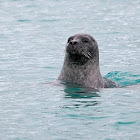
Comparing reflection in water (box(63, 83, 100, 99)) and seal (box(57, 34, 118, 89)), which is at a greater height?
seal (box(57, 34, 118, 89))

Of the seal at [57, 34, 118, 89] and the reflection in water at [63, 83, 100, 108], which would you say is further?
the seal at [57, 34, 118, 89]

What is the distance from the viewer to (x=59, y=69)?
54.5ft

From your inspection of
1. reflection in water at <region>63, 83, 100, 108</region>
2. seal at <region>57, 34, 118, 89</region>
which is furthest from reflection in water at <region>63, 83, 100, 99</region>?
seal at <region>57, 34, 118, 89</region>

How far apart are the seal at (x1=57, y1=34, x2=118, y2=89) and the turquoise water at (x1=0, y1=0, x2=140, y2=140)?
0.51m

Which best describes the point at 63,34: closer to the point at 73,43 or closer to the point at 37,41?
the point at 37,41

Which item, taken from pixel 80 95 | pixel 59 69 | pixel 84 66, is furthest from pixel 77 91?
pixel 59 69

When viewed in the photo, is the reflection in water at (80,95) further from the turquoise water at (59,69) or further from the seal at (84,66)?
the seal at (84,66)

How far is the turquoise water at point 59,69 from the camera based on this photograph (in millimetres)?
9453

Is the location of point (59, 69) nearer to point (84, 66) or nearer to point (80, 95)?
point (84, 66)

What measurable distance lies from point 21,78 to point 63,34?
332 inches

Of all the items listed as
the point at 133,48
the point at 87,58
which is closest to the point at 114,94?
the point at 87,58

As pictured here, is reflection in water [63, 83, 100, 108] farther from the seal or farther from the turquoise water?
the seal

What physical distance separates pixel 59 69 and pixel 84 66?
12.0 ft

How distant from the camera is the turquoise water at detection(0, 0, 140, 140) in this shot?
9453 mm
